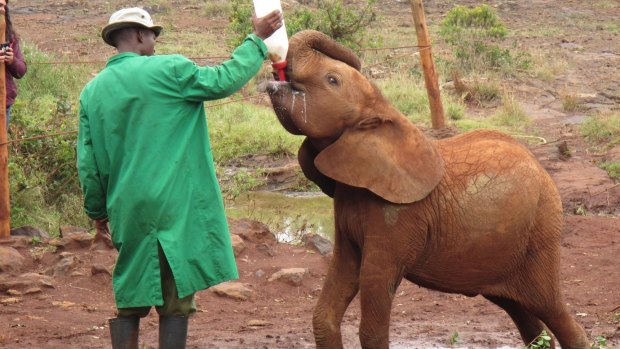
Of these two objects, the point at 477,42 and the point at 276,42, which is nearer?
the point at 276,42

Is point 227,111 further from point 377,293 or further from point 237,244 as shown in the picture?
point 377,293

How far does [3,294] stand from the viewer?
8016mm

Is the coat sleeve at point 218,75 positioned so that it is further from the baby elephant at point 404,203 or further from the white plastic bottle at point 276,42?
the baby elephant at point 404,203

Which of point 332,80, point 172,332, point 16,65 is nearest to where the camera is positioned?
point 172,332

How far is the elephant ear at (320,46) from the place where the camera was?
5.63m

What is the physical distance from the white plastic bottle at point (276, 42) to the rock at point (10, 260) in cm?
354

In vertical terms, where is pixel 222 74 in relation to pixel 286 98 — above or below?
above

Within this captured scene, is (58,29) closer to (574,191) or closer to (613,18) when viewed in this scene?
(613,18)

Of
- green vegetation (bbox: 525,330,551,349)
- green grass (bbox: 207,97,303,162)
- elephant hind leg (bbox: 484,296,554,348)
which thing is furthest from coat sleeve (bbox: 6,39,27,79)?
green grass (bbox: 207,97,303,162)

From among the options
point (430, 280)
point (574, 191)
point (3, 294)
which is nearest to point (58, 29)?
point (574, 191)

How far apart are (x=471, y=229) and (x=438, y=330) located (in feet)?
5.65

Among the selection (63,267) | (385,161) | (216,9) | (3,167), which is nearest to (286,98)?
(385,161)

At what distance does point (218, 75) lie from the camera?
5.18 m

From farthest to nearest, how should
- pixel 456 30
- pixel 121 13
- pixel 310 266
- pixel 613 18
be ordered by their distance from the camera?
pixel 613 18 → pixel 456 30 → pixel 310 266 → pixel 121 13
